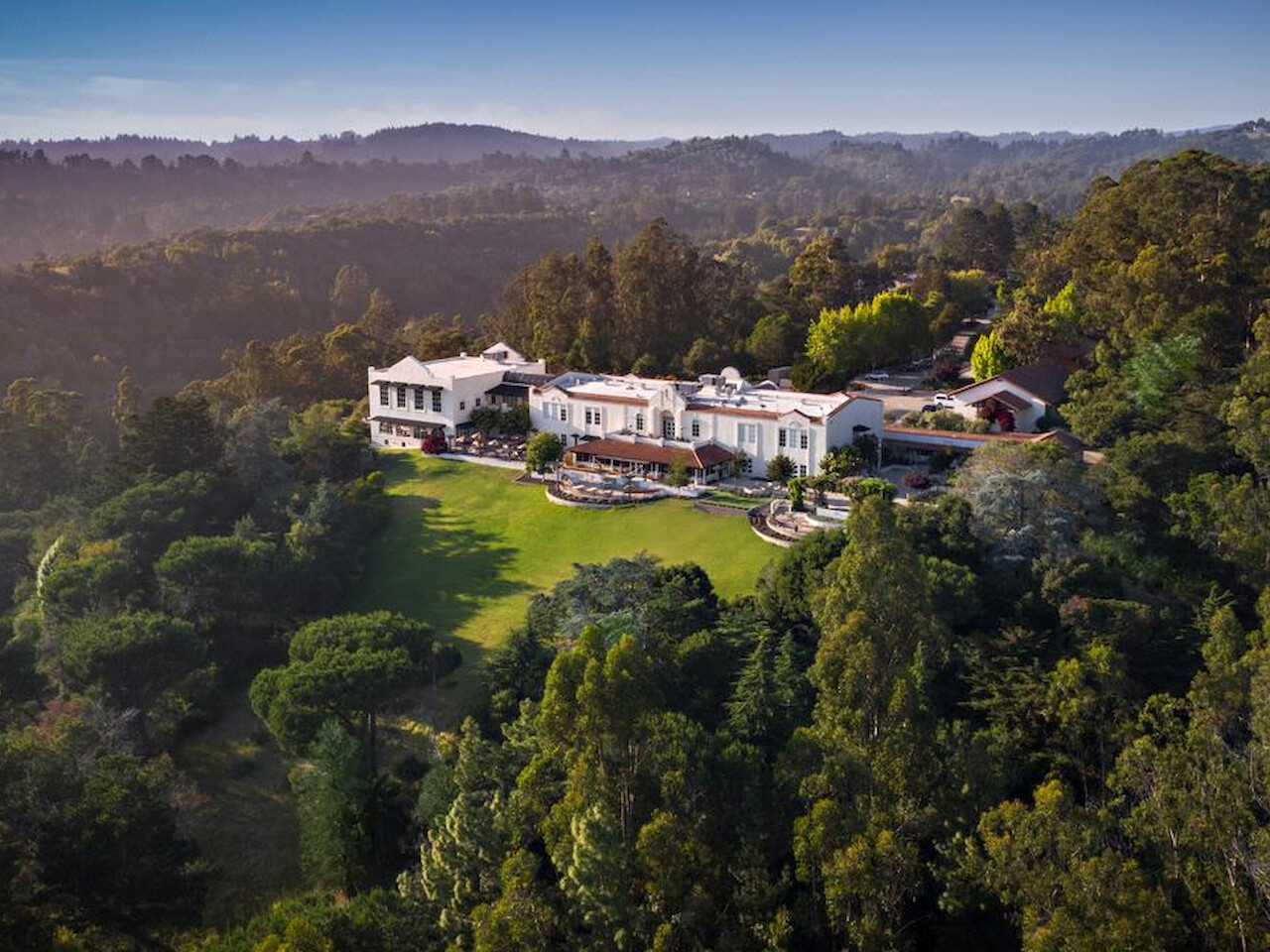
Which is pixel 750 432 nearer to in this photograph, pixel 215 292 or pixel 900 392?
pixel 900 392

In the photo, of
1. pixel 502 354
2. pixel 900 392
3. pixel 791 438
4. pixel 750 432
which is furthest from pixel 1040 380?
pixel 502 354

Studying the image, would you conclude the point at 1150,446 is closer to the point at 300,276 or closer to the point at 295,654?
the point at 295,654

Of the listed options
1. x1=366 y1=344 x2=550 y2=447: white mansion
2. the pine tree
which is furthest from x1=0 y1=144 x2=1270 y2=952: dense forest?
x1=366 y1=344 x2=550 y2=447: white mansion

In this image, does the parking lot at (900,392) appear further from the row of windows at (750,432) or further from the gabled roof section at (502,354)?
the gabled roof section at (502,354)

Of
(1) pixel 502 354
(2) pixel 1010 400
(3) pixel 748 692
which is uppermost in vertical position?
(1) pixel 502 354

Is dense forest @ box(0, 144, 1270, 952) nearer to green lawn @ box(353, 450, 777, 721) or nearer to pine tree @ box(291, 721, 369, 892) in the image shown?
pine tree @ box(291, 721, 369, 892)

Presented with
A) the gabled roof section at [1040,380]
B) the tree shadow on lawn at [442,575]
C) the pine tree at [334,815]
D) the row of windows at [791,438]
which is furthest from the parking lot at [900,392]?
the pine tree at [334,815]
